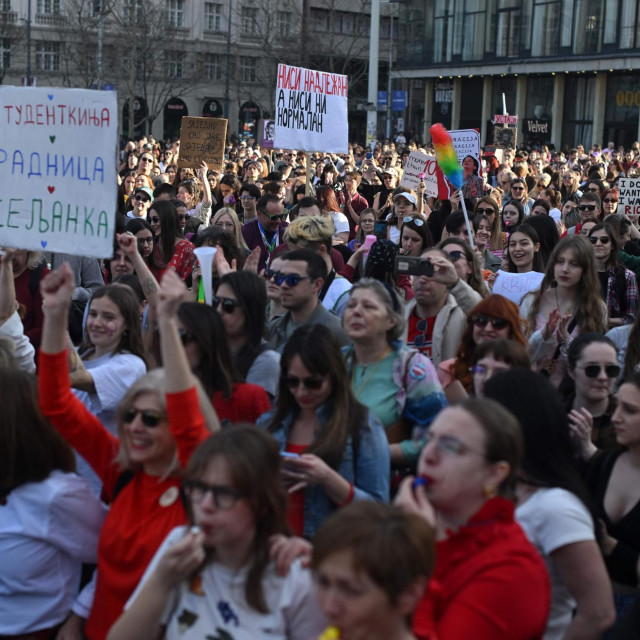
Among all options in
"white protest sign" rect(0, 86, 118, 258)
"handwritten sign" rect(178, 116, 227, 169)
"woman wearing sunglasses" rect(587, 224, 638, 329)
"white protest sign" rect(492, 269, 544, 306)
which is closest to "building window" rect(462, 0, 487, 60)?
"handwritten sign" rect(178, 116, 227, 169)

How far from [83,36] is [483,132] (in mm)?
18641

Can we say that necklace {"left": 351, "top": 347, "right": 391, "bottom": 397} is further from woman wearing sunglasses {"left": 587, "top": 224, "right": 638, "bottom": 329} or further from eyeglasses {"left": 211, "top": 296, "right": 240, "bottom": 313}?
woman wearing sunglasses {"left": 587, "top": 224, "right": 638, "bottom": 329}

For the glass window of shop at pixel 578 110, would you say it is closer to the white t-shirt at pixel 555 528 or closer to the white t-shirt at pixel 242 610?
the white t-shirt at pixel 555 528

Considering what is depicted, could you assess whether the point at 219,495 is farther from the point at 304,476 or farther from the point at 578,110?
the point at 578,110

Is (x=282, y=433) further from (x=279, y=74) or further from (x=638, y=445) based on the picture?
(x=279, y=74)

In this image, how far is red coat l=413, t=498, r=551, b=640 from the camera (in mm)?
2562

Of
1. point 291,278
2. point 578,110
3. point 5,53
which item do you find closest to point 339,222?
point 291,278

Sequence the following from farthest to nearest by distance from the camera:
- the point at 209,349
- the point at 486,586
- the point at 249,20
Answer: the point at 249,20, the point at 209,349, the point at 486,586

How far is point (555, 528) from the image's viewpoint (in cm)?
304

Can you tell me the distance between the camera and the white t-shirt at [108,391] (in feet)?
14.0

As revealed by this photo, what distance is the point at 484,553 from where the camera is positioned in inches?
104

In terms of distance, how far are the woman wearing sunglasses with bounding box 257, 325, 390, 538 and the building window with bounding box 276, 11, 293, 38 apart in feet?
170

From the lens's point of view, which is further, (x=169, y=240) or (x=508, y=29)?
(x=508, y=29)

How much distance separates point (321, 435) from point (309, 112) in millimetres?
6660
